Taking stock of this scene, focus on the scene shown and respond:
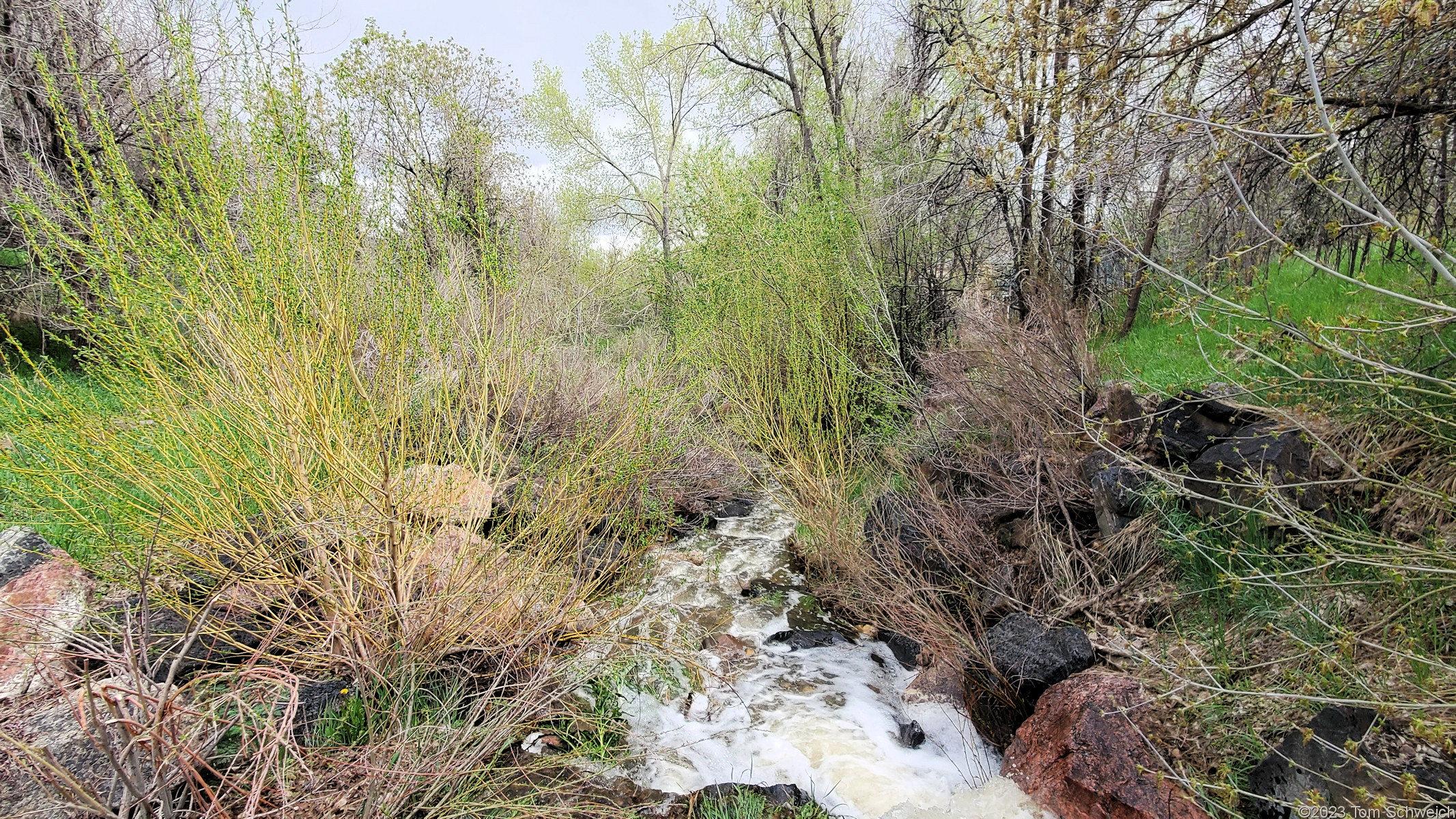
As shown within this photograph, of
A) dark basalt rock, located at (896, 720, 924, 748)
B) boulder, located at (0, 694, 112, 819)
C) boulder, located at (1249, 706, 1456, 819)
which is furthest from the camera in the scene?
dark basalt rock, located at (896, 720, 924, 748)

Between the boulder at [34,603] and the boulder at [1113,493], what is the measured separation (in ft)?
18.9

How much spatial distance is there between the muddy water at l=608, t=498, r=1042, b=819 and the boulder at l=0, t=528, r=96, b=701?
2.93 metres

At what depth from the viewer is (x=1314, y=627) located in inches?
111

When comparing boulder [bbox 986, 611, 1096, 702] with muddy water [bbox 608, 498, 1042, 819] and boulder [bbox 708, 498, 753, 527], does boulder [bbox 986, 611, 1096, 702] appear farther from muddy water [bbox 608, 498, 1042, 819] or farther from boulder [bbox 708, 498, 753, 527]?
boulder [bbox 708, 498, 753, 527]

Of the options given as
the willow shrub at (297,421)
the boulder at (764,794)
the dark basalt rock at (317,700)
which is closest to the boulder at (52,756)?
the willow shrub at (297,421)

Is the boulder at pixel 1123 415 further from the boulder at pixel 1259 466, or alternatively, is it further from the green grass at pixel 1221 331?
the boulder at pixel 1259 466

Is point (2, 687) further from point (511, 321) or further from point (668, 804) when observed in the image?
point (668, 804)

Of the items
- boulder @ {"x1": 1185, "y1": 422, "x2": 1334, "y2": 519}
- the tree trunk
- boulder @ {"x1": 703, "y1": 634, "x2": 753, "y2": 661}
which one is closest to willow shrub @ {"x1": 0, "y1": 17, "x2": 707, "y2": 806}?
boulder @ {"x1": 703, "y1": 634, "x2": 753, "y2": 661}

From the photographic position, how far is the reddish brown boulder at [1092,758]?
8.51 ft

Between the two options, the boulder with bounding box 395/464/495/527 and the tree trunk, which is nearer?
the tree trunk

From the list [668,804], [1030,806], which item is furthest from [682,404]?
[1030,806]

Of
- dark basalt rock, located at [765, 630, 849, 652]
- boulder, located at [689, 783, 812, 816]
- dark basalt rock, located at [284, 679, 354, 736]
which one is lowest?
dark basalt rock, located at [765, 630, 849, 652]

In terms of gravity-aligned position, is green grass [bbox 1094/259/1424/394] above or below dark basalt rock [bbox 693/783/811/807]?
above

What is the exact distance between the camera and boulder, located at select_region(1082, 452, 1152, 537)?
4070 mm
